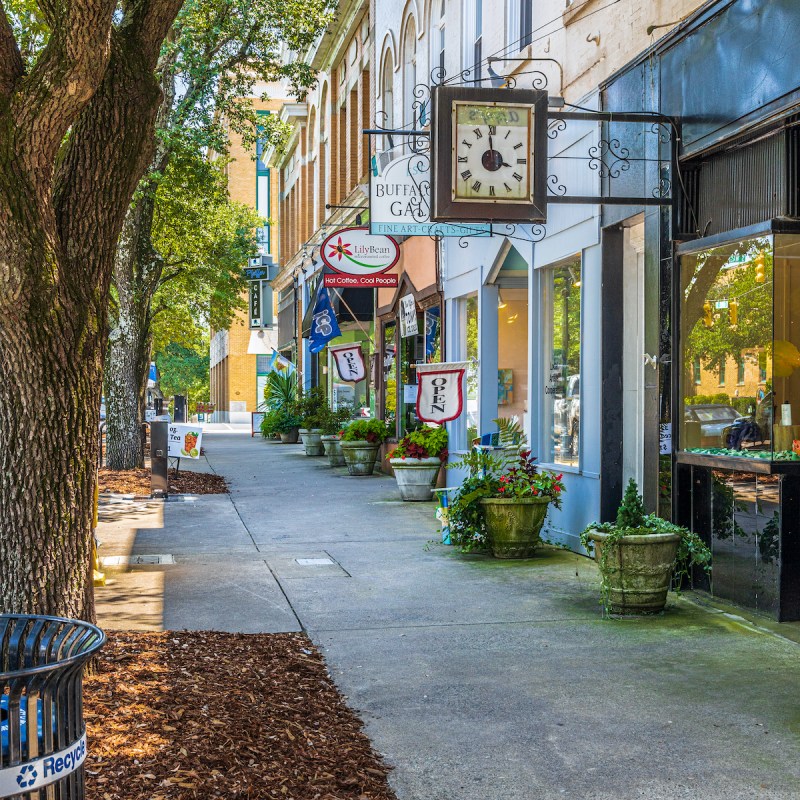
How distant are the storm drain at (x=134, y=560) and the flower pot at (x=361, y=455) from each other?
921 cm

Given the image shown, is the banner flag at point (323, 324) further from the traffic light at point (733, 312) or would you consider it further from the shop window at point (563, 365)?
the traffic light at point (733, 312)

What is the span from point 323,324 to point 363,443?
4.11 m

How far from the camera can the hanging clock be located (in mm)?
8070

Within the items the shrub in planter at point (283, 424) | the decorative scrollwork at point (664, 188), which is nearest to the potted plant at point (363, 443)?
the shrub in planter at point (283, 424)

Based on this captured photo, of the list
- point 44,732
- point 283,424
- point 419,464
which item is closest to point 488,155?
point 44,732

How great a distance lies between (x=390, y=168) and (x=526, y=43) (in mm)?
2087

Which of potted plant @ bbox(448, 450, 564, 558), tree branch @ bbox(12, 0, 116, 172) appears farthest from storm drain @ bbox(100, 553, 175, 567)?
tree branch @ bbox(12, 0, 116, 172)

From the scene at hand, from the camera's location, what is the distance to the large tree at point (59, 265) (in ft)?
16.5

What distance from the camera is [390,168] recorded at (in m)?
12.5

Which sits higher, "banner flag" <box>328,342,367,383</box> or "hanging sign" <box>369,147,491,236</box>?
"hanging sign" <box>369,147,491,236</box>

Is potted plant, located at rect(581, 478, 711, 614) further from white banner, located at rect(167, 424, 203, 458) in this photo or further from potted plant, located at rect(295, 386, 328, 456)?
potted plant, located at rect(295, 386, 328, 456)

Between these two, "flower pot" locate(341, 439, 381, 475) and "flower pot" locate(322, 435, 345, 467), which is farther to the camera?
"flower pot" locate(322, 435, 345, 467)

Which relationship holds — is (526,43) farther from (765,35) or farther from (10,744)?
(10,744)

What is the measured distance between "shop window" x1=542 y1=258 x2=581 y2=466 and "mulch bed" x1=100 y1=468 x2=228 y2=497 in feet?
23.3
